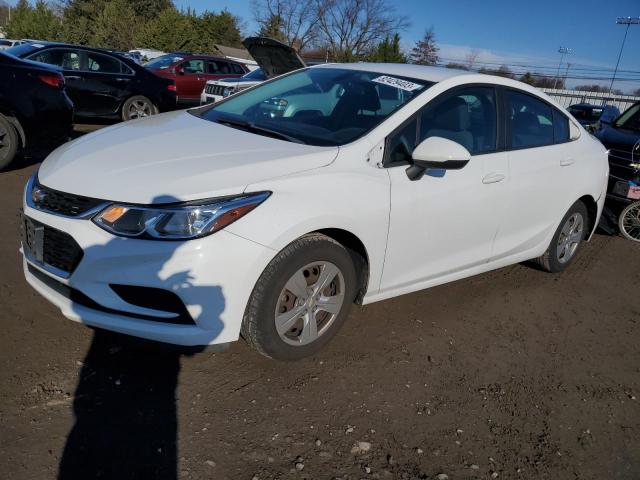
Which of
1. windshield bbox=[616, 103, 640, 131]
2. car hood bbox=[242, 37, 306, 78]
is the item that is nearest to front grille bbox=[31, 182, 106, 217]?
car hood bbox=[242, 37, 306, 78]

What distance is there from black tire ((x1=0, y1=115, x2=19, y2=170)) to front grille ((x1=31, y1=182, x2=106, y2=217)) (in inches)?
152

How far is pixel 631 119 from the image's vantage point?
7629 mm

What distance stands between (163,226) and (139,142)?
2.76ft

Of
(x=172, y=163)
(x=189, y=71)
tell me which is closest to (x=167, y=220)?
(x=172, y=163)

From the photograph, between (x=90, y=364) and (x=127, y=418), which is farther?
(x=90, y=364)

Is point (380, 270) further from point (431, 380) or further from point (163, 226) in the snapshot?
point (163, 226)

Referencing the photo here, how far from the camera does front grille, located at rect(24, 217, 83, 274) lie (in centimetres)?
258

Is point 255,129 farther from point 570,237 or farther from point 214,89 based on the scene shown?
point 214,89

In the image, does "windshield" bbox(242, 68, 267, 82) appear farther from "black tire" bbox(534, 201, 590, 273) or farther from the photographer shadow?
the photographer shadow

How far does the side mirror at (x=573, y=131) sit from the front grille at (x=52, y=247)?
3.86 meters

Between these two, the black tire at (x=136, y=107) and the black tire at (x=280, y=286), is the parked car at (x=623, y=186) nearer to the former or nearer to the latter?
the black tire at (x=280, y=286)

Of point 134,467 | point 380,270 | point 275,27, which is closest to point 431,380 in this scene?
point 380,270

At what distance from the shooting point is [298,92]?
12.9 ft

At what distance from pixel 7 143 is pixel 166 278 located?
4.74 metres
